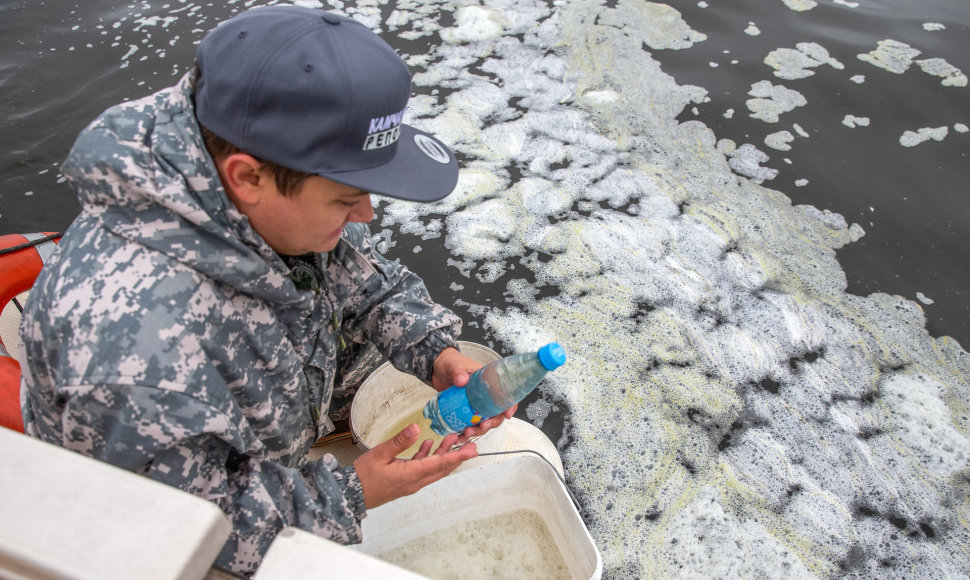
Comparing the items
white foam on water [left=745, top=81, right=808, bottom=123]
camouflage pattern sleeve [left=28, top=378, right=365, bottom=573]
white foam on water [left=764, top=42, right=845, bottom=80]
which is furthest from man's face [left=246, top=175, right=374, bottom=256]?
white foam on water [left=764, top=42, right=845, bottom=80]

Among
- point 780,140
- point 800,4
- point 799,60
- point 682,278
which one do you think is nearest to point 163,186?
point 682,278

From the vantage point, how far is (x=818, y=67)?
416 centimetres

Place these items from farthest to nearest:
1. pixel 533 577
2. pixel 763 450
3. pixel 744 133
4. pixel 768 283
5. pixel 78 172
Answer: pixel 744 133 → pixel 768 283 → pixel 763 450 → pixel 533 577 → pixel 78 172

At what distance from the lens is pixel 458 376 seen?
5.45ft

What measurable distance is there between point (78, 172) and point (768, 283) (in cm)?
284

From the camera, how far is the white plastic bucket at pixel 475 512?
1.61 metres

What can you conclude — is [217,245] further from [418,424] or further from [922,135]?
[922,135]

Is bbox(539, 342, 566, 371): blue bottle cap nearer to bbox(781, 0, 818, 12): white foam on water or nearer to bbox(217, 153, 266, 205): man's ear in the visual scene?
bbox(217, 153, 266, 205): man's ear

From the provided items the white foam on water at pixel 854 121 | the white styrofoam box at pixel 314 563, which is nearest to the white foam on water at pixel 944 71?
the white foam on water at pixel 854 121

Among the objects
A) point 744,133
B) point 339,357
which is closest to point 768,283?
point 744,133

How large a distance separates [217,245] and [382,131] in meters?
0.39

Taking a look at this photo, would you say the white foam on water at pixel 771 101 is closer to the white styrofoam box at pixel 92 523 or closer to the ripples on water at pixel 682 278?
the ripples on water at pixel 682 278

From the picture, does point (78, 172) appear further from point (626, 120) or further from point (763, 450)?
point (626, 120)

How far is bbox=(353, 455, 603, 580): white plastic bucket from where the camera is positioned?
1.61 m
